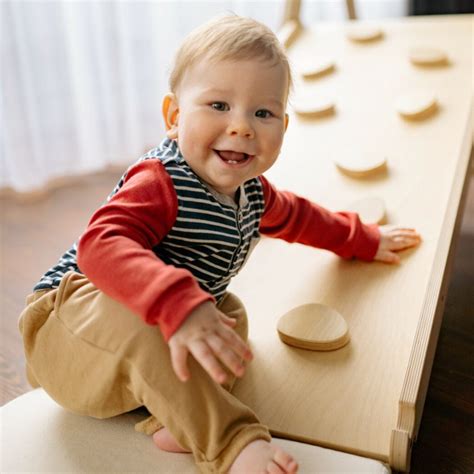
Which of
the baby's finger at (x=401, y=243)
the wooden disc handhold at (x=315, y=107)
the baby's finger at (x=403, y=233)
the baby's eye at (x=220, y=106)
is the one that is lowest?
the baby's finger at (x=401, y=243)

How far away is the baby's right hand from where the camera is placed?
2.06ft

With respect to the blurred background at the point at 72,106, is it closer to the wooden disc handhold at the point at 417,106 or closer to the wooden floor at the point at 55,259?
the wooden floor at the point at 55,259

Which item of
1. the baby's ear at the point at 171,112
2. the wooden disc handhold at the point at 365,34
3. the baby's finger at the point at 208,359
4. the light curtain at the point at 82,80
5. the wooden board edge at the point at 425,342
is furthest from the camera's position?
the light curtain at the point at 82,80

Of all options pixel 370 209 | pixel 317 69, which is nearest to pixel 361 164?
pixel 370 209

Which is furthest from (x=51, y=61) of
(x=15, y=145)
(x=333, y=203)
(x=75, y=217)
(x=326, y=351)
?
(x=326, y=351)

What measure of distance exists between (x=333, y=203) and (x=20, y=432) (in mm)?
682

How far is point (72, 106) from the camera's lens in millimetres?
1995

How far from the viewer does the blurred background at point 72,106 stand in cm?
178

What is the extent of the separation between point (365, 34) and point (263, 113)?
1.00m

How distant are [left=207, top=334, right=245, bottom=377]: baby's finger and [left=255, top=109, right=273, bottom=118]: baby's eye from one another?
29 cm

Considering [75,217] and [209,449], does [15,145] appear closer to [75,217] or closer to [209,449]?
[75,217]

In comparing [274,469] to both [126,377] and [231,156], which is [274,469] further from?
[231,156]

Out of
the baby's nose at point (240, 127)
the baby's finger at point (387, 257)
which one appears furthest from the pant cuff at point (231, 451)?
the baby's finger at point (387, 257)

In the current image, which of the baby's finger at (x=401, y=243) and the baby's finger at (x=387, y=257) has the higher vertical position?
the baby's finger at (x=401, y=243)
